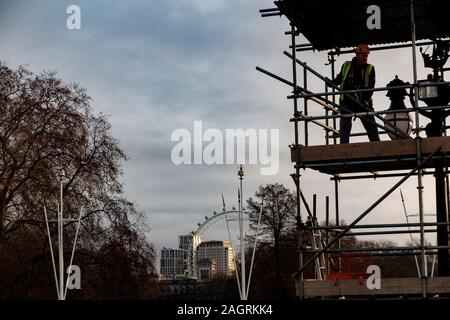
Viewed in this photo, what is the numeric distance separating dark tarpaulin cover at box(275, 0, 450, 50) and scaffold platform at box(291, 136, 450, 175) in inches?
89.0

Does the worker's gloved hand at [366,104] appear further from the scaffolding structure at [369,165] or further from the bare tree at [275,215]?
the bare tree at [275,215]

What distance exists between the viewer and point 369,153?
13.3m

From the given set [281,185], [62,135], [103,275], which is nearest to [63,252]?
[103,275]

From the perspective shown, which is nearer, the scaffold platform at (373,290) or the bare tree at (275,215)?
the scaffold platform at (373,290)

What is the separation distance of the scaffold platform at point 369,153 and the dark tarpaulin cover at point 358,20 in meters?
2.26

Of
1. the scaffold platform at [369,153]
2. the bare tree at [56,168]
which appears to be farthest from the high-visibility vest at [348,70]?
the bare tree at [56,168]

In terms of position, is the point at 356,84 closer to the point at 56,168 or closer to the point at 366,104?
the point at 366,104

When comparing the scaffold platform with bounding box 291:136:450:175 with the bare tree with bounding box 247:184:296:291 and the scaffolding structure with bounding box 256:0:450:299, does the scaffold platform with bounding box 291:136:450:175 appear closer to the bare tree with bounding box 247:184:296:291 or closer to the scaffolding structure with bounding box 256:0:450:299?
the scaffolding structure with bounding box 256:0:450:299

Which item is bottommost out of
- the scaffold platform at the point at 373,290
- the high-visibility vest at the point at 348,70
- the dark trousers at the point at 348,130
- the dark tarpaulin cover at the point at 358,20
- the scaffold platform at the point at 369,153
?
the scaffold platform at the point at 373,290

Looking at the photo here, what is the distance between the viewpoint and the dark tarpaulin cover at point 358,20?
14.4 meters

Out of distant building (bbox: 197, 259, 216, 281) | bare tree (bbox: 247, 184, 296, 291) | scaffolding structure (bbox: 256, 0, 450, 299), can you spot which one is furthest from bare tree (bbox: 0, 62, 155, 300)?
distant building (bbox: 197, 259, 216, 281)

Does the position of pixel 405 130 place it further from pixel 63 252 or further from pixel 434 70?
pixel 63 252

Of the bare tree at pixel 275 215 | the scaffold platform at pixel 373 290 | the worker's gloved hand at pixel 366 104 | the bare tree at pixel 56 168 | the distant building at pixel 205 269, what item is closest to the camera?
the scaffold platform at pixel 373 290
